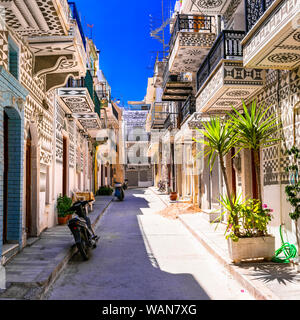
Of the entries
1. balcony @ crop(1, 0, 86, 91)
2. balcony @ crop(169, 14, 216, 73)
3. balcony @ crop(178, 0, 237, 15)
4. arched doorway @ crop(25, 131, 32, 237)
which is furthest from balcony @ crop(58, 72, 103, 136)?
balcony @ crop(178, 0, 237, 15)

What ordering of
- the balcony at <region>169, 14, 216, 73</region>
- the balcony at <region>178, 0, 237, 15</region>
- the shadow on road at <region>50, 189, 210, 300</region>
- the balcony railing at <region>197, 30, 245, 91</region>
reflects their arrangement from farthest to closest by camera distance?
the balcony at <region>169, 14, 216, 73</region> < the balcony at <region>178, 0, 237, 15</region> < the balcony railing at <region>197, 30, 245, 91</region> < the shadow on road at <region>50, 189, 210, 300</region>

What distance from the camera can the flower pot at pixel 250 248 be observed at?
20.0 feet

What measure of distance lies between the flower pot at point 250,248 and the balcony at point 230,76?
4145mm

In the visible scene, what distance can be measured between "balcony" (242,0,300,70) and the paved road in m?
4.01

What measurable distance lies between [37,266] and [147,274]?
188 cm

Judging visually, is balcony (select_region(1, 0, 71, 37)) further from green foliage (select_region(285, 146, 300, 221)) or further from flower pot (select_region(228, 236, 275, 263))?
flower pot (select_region(228, 236, 275, 263))

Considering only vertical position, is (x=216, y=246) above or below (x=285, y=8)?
below

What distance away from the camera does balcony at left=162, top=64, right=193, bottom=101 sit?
18203 mm

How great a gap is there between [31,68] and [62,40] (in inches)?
46.5

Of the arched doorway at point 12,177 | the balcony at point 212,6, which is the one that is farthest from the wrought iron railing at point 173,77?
the arched doorway at point 12,177
